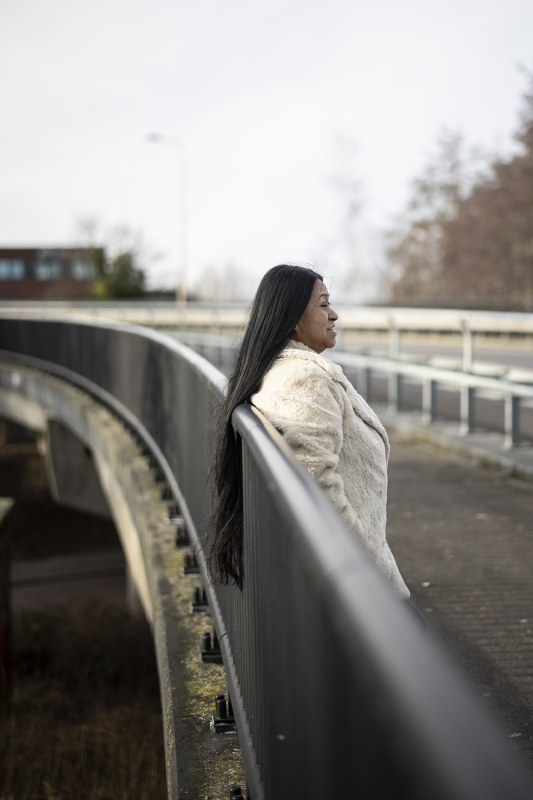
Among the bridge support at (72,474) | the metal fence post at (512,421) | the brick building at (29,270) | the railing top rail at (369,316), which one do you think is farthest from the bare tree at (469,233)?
the brick building at (29,270)

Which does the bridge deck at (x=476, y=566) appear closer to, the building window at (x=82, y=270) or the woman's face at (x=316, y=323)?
the woman's face at (x=316, y=323)

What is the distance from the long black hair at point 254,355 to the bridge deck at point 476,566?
1.26m

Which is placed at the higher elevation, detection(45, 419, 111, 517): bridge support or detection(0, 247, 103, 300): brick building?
detection(0, 247, 103, 300): brick building

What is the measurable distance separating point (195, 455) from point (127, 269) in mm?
51529

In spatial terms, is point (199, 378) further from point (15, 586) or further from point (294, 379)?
point (15, 586)

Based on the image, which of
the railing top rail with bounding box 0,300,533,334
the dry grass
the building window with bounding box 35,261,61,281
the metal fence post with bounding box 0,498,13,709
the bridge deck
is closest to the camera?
the bridge deck

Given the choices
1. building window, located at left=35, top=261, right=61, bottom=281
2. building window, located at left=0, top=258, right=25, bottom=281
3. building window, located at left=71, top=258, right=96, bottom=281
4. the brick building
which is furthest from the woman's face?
building window, located at left=0, top=258, right=25, bottom=281

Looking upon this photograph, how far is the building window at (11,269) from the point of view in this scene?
68938 millimetres

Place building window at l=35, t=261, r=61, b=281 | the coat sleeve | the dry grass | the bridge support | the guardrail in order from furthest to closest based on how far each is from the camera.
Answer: building window at l=35, t=261, r=61, b=281 → the bridge support → the guardrail → the dry grass → the coat sleeve

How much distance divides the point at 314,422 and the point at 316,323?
0.40 m

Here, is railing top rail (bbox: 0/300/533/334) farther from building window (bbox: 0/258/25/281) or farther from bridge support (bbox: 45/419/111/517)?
building window (bbox: 0/258/25/281)

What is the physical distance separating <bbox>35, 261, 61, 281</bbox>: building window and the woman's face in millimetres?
68525

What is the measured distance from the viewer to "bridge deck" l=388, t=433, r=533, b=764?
3.29 meters

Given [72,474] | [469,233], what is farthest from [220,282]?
[72,474]
